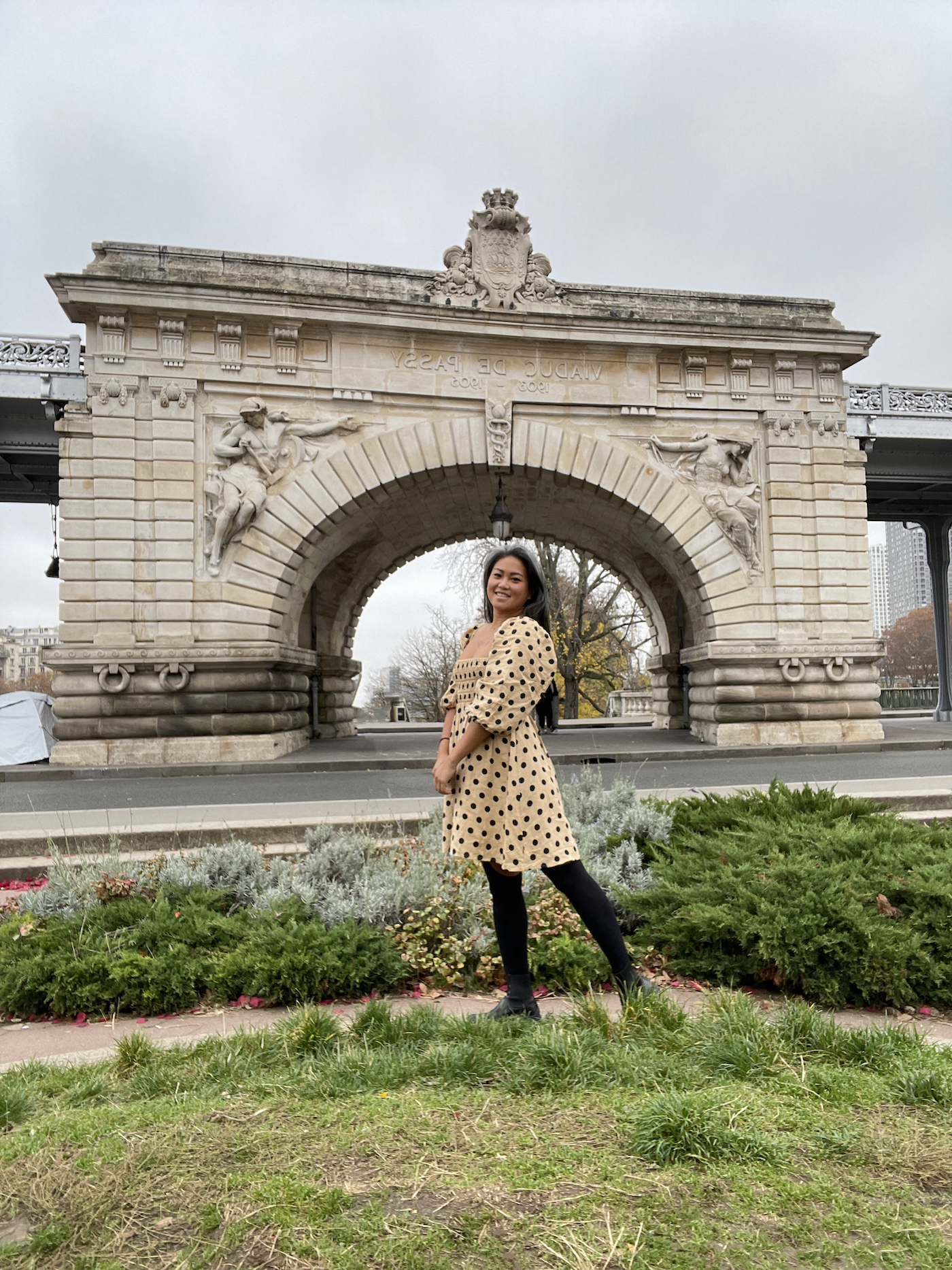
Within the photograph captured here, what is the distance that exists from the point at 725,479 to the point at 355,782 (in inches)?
370

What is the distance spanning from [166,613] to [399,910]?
10.7 metres

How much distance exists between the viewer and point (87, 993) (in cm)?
370

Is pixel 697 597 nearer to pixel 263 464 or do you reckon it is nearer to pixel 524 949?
pixel 263 464

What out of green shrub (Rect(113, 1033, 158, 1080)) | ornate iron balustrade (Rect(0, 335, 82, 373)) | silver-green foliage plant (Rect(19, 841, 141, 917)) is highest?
ornate iron balustrade (Rect(0, 335, 82, 373))

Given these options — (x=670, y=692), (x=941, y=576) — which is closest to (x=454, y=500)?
(x=670, y=692)

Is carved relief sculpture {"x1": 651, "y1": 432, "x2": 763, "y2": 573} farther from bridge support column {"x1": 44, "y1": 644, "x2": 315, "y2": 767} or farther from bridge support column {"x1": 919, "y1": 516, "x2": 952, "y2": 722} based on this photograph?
bridge support column {"x1": 919, "y1": 516, "x2": 952, "y2": 722}

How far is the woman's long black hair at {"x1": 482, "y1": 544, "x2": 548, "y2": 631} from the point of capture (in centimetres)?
347

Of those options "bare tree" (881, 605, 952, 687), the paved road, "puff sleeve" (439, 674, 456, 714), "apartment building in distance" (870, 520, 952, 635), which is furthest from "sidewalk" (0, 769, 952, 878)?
"apartment building in distance" (870, 520, 952, 635)

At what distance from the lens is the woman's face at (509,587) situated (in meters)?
3.43

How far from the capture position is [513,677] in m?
3.13

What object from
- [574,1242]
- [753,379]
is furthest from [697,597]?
[574,1242]

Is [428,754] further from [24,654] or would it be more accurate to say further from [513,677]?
[24,654]

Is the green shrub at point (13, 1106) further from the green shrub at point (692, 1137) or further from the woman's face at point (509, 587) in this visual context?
the woman's face at point (509, 587)

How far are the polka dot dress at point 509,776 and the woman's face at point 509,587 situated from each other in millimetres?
181
